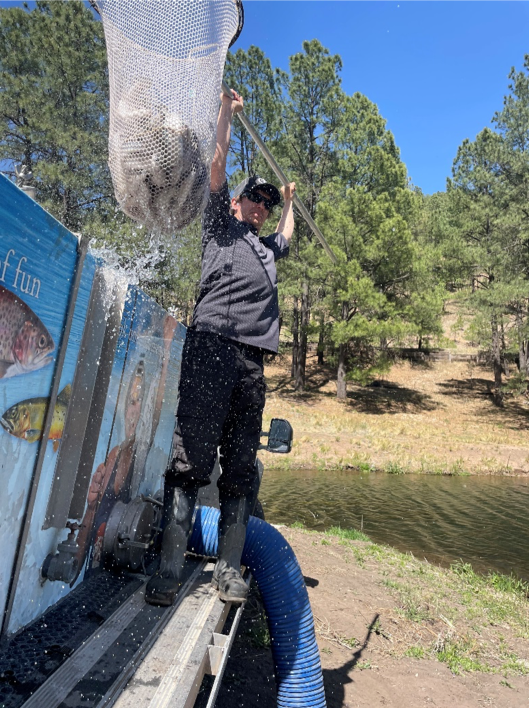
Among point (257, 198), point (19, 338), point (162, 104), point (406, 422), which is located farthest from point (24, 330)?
point (406, 422)

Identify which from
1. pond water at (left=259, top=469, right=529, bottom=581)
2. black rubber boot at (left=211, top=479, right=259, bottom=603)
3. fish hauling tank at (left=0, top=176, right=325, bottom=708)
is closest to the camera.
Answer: fish hauling tank at (left=0, top=176, right=325, bottom=708)

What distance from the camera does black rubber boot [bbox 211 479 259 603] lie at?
241cm

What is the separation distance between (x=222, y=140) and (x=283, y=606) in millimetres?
2330

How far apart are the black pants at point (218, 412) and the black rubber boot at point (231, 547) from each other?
68 mm

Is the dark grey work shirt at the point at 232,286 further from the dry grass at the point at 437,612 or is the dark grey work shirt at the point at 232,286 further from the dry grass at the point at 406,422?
the dry grass at the point at 406,422

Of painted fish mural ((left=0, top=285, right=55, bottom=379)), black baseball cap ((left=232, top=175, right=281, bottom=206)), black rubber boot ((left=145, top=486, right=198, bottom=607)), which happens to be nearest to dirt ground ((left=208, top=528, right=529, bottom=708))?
black rubber boot ((left=145, top=486, right=198, bottom=607))

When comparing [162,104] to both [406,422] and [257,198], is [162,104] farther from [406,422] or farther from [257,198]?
[406,422]

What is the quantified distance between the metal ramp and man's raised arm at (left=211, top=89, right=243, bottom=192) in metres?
1.92

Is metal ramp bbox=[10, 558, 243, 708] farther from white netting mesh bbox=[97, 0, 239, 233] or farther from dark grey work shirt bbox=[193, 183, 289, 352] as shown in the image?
white netting mesh bbox=[97, 0, 239, 233]

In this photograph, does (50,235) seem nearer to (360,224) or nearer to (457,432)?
(457,432)

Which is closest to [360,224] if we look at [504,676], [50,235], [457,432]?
[457,432]

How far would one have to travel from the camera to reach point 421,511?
35.3 feet

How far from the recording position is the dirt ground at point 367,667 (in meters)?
3.43

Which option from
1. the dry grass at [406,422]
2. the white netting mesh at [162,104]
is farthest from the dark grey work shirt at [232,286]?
the dry grass at [406,422]
